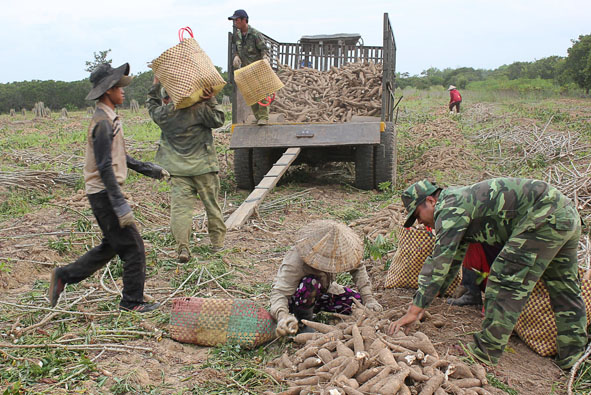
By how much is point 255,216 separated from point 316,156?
74.7 inches

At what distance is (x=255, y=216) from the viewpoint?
19.6ft

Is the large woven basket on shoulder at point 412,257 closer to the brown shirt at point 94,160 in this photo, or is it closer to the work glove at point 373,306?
the work glove at point 373,306

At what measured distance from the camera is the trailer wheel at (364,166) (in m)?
7.05

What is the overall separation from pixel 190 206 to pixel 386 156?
338cm

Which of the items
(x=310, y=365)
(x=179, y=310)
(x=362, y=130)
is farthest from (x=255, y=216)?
(x=310, y=365)

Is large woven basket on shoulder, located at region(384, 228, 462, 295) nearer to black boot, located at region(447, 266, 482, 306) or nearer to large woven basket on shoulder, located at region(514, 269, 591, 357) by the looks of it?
black boot, located at region(447, 266, 482, 306)

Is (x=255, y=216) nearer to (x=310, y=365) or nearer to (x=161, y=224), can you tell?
(x=161, y=224)

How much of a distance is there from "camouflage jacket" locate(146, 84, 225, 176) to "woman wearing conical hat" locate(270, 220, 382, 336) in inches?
73.1

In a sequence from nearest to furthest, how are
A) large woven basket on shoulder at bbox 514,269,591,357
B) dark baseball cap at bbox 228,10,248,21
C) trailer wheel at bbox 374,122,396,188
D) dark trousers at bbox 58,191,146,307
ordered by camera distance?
large woven basket on shoulder at bbox 514,269,591,357
dark trousers at bbox 58,191,146,307
dark baseball cap at bbox 228,10,248,21
trailer wheel at bbox 374,122,396,188

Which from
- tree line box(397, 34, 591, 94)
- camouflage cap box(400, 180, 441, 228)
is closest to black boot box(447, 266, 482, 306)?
camouflage cap box(400, 180, 441, 228)

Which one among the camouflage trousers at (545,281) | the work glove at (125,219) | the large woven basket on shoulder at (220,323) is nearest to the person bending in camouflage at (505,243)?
the camouflage trousers at (545,281)

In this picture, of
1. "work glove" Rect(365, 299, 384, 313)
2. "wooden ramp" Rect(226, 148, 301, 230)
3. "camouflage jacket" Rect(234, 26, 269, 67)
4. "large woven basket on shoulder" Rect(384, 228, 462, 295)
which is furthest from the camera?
"camouflage jacket" Rect(234, 26, 269, 67)

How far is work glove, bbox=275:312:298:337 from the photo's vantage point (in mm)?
2764

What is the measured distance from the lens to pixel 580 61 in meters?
27.9
